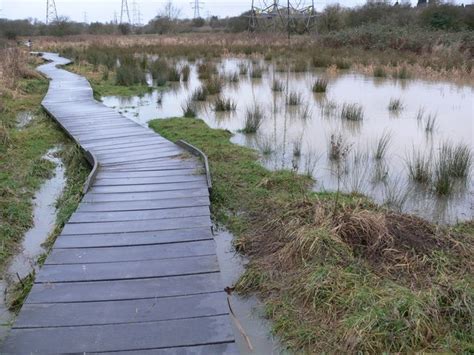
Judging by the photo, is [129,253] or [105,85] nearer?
[129,253]

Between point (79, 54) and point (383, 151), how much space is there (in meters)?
17.7

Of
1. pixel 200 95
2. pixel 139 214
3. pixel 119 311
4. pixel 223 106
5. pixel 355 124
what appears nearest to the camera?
pixel 119 311

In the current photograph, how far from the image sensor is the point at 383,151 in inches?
239

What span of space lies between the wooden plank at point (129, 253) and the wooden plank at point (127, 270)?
0.19ft

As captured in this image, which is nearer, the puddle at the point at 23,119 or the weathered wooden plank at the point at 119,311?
the weathered wooden plank at the point at 119,311

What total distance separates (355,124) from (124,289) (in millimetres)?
5715

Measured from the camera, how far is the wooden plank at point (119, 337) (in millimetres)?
2242

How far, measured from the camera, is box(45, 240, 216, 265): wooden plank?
3.09 meters

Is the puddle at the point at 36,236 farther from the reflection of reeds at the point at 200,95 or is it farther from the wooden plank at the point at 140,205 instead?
the reflection of reeds at the point at 200,95

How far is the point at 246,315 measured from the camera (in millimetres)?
2871

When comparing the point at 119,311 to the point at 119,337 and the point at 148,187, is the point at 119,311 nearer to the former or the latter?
the point at 119,337

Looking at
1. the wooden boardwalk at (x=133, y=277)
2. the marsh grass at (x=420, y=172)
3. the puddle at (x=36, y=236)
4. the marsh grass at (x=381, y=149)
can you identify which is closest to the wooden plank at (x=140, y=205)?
the wooden boardwalk at (x=133, y=277)

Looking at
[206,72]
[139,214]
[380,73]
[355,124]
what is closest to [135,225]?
[139,214]

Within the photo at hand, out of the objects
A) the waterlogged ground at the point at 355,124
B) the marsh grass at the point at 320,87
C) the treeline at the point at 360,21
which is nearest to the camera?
the waterlogged ground at the point at 355,124
